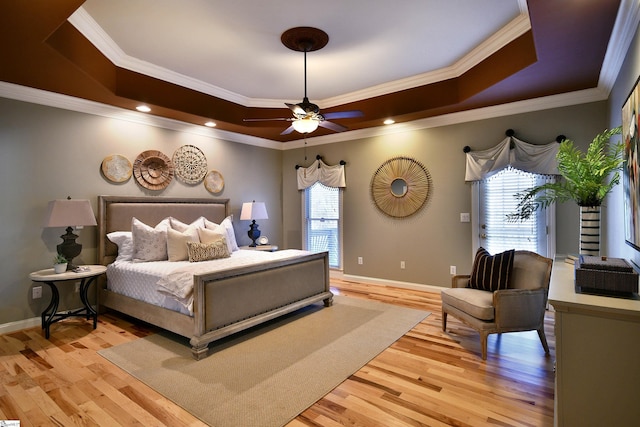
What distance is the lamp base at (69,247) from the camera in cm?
354

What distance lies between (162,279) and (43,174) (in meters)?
1.99

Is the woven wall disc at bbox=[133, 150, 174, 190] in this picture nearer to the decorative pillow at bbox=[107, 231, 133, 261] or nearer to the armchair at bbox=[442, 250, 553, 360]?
the decorative pillow at bbox=[107, 231, 133, 261]

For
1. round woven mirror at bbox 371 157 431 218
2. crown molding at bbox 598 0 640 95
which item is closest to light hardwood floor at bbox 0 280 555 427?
round woven mirror at bbox 371 157 431 218

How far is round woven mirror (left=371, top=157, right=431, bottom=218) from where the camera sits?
5066 mm

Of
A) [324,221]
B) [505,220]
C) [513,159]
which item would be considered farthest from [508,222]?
[324,221]

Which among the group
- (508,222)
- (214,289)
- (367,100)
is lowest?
(214,289)

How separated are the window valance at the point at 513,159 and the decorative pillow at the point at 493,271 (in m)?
1.56

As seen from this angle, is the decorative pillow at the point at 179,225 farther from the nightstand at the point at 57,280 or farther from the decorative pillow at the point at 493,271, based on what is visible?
the decorative pillow at the point at 493,271

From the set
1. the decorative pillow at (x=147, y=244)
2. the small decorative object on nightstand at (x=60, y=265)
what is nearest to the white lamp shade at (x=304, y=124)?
the decorative pillow at (x=147, y=244)

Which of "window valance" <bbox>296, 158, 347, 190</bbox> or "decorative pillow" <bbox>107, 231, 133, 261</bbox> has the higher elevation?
"window valance" <bbox>296, 158, 347, 190</bbox>

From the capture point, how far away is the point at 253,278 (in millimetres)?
3350

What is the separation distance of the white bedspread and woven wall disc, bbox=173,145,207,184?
64.2 inches

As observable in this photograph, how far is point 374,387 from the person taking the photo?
2.38 meters

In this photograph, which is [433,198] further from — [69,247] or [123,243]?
[69,247]
